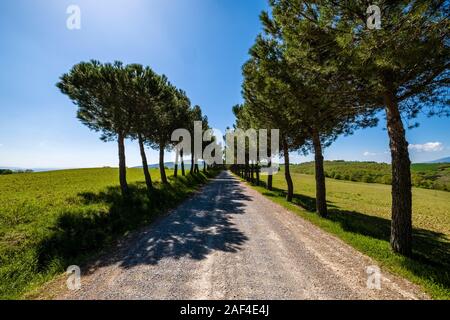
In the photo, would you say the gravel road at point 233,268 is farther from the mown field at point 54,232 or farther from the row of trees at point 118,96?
the row of trees at point 118,96

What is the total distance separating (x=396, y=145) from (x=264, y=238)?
19.3 ft

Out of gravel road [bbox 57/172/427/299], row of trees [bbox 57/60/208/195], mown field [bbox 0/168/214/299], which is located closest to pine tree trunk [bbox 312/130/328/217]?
Answer: gravel road [bbox 57/172/427/299]

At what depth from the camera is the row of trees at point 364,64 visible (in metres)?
5.16

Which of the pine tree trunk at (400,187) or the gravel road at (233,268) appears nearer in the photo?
the gravel road at (233,268)

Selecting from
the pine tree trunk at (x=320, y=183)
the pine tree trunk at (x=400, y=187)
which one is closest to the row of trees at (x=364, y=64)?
the pine tree trunk at (x=400, y=187)

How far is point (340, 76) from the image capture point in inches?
312

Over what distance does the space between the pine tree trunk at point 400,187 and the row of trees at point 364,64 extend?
3 centimetres

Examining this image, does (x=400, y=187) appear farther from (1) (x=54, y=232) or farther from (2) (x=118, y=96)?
(2) (x=118, y=96)

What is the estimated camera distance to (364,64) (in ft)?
20.4

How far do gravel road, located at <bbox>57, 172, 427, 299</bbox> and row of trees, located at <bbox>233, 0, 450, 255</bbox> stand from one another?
2851 millimetres

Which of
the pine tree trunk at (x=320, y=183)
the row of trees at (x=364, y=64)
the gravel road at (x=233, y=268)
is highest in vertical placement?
the row of trees at (x=364, y=64)

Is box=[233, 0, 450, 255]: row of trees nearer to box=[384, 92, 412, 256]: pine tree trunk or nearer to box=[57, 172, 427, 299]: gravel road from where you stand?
box=[384, 92, 412, 256]: pine tree trunk

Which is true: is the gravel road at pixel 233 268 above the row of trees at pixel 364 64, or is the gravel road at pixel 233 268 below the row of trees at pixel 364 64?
below
